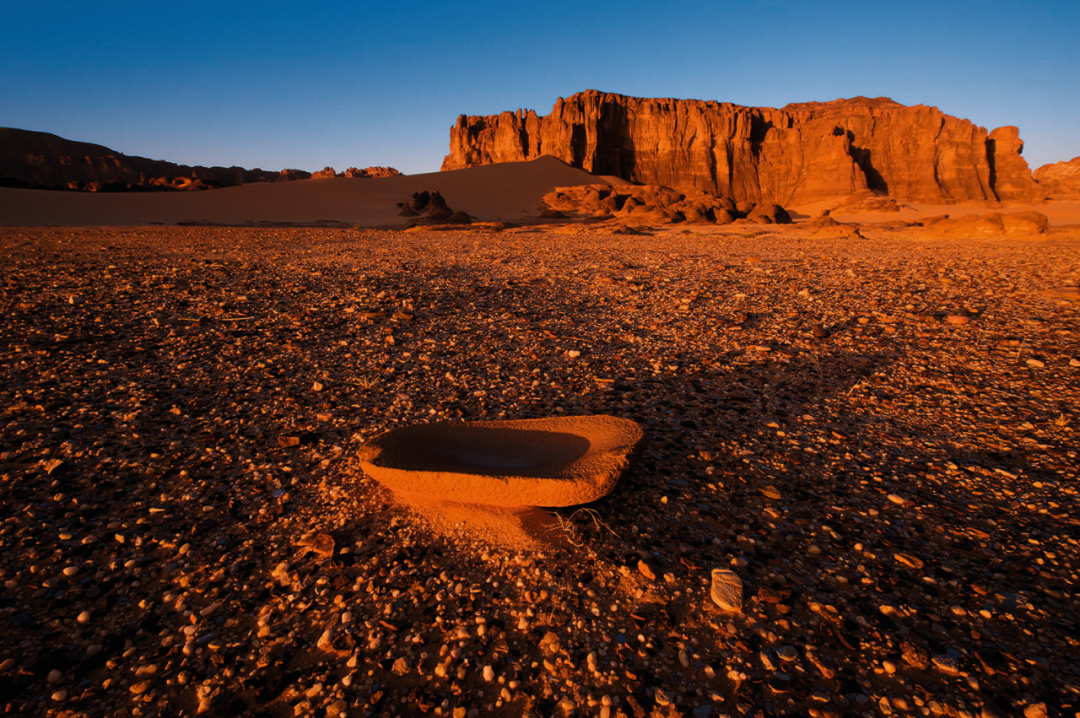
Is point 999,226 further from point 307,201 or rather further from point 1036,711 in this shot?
point 307,201

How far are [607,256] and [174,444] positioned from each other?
7.82m

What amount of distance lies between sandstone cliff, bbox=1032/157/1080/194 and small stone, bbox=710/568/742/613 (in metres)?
74.9

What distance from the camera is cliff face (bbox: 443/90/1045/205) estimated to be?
5053cm

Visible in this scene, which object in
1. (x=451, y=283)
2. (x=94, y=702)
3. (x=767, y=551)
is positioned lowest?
(x=94, y=702)

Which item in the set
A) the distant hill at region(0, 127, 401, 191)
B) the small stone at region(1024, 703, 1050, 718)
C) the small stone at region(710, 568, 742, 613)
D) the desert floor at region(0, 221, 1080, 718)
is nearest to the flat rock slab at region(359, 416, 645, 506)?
the desert floor at region(0, 221, 1080, 718)

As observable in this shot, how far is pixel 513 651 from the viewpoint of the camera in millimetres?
1572

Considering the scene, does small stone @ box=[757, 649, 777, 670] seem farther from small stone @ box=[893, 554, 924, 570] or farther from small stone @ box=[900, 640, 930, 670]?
small stone @ box=[893, 554, 924, 570]

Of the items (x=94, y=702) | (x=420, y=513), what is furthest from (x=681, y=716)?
(x=94, y=702)

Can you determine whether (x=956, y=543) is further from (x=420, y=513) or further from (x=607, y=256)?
(x=607, y=256)

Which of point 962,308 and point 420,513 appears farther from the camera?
point 962,308

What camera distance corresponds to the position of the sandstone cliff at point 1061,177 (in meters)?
50.7

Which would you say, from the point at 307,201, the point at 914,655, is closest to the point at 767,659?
the point at 914,655

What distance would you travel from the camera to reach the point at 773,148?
5428 cm

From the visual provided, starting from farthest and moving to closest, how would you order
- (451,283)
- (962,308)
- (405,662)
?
(451,283)
(962,308)
(405,662)
